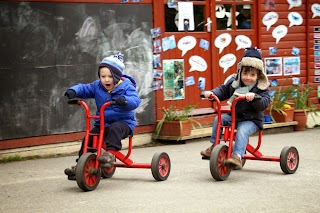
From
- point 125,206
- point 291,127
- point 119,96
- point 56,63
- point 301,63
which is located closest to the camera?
point 125,206

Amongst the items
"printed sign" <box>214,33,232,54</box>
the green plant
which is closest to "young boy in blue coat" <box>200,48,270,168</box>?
"printed sign" <box>214,33,232,54</box>

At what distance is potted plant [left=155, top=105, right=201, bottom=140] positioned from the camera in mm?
11711

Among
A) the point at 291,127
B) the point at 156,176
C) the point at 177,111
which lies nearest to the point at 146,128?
the point at 177,111

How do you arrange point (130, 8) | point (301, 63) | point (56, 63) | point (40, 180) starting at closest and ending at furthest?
point (40, 180)
point (56, 63)
point (130, 8)
point (301, 63)

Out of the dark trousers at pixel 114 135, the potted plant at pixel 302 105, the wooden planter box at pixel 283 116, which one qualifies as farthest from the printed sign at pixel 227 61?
the dark trousers at pixel 114 135

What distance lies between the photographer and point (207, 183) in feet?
26.5

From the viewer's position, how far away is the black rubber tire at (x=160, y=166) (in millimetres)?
8109

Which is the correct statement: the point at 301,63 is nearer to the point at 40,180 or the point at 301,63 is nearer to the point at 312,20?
the point at 312,20

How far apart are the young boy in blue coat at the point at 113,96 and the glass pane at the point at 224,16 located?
494 cm

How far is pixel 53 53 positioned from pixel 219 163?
3.65 metres

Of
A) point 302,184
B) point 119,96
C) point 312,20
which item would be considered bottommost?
point 302,184

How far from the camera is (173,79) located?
12.3 metres

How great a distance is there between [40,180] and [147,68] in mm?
3795

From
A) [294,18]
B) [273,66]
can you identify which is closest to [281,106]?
[273,66]
